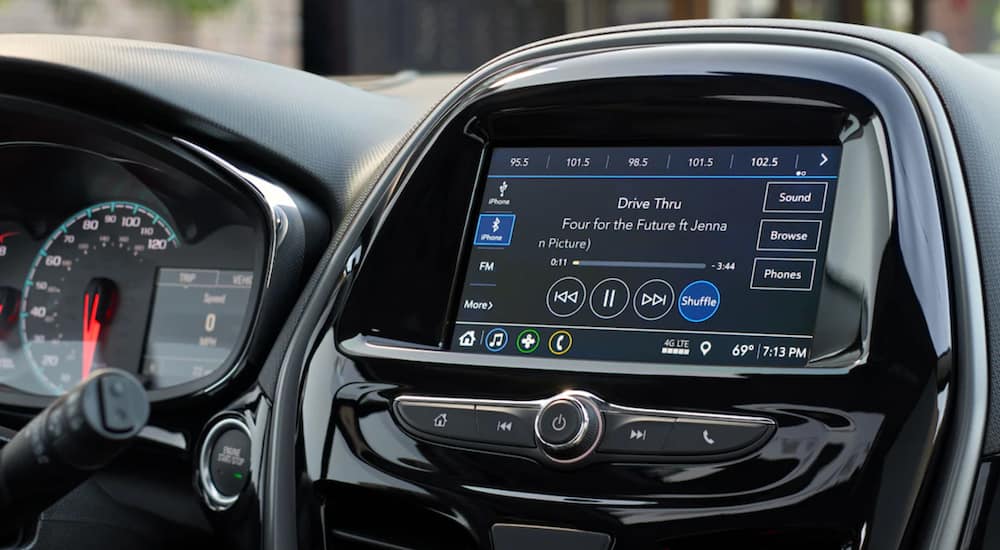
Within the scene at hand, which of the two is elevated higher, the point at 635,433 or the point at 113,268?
the point at 113,268

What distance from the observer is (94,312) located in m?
1.87

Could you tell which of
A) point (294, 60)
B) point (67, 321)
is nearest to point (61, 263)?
point (67, 321)

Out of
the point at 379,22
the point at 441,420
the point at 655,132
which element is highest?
the point at 379,22

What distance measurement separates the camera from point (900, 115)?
1194mm

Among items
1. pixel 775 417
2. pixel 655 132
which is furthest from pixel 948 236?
pixel 655 132

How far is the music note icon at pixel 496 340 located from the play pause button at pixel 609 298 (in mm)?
92

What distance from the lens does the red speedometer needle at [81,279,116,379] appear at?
6.13 feet

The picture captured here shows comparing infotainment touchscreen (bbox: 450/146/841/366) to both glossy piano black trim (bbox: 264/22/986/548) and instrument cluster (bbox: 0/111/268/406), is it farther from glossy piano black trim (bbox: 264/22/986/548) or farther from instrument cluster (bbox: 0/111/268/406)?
instrument cluster (bbox: 0/111/268/406)

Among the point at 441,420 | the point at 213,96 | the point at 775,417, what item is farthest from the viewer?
the point at 213,96

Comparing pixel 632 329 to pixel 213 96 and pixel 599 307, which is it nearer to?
pixel 599 307

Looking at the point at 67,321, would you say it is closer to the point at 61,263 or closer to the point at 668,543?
the point at 61,263

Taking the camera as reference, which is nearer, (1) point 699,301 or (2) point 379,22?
(1) point 699,301

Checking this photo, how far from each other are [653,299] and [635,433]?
16cm

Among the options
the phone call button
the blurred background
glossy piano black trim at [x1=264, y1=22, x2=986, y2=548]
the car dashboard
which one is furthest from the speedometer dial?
the blurred background
